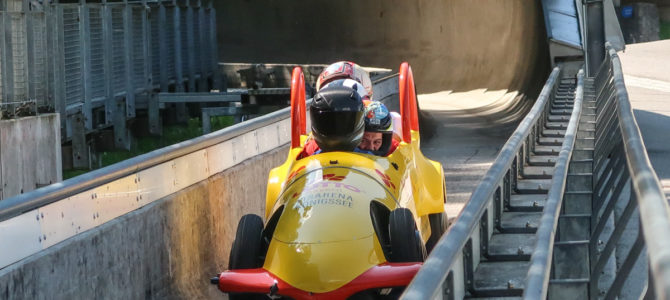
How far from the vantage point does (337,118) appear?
757 cm

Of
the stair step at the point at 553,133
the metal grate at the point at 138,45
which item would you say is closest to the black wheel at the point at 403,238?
the stair step at the point at 553,133

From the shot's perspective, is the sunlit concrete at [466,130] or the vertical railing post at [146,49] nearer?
the sunlit concrete at [466,130]

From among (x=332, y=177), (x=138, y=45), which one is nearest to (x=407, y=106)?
(x=332, y=177)

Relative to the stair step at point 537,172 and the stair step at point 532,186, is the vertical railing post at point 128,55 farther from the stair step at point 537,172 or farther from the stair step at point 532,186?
the stair step at point 532,186

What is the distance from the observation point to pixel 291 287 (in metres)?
6.43

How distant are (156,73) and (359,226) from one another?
63.1 ft

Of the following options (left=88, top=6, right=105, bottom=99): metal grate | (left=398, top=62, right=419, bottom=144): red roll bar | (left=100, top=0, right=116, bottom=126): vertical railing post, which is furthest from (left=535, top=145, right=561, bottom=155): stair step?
(left=100, top=0, right=116, bottom=126): vertical railing post

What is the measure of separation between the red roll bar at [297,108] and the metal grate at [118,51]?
12.3 m

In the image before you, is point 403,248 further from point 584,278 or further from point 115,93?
point 115,93

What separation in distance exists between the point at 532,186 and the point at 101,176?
4.44m

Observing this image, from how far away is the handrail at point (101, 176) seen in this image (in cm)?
552

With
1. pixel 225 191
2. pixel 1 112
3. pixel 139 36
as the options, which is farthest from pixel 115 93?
pixel 225 191

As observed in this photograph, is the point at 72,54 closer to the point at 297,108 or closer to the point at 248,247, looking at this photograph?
the point at 297,108

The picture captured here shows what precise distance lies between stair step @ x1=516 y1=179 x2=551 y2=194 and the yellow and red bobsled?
2.03m
